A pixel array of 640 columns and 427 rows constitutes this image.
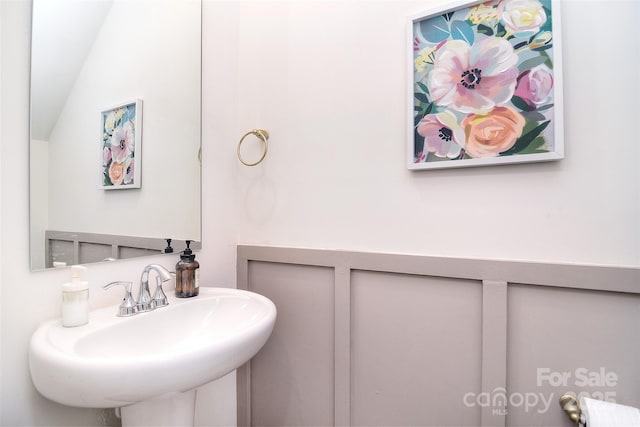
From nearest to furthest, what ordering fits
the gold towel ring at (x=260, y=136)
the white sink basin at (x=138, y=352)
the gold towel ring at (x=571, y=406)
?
1. the white sink basin at (x=138, y=352)
2. the gold towel ring at (x=571, y=406)
3. the gold towel ring at (x=260, y=136)

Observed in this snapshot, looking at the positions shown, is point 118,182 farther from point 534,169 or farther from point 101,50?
point 534,169

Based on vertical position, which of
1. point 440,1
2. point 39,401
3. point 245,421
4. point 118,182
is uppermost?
point 440,1

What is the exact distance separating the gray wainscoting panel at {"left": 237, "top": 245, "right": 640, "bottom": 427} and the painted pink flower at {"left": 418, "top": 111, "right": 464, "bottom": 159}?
35cm

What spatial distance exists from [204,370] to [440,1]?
1.25 metres

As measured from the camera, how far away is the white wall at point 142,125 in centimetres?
90

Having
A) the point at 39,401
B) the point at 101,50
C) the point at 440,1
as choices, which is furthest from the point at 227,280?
the point at 440,1

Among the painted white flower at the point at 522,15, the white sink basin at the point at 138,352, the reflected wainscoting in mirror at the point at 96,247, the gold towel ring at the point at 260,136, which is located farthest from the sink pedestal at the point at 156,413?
the painted white flower at the point at 522,15

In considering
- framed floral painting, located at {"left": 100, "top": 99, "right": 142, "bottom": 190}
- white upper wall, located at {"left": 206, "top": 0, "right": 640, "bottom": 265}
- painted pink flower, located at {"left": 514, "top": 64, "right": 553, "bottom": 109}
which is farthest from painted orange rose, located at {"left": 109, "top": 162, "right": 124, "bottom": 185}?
painted pink flower, located at {"left": 514, "top": 64, "right": 553, "bottom": 109}

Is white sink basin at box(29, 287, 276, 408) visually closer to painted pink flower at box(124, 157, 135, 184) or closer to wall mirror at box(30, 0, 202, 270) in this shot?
wall mirror at box(30, 0, 202, 270)

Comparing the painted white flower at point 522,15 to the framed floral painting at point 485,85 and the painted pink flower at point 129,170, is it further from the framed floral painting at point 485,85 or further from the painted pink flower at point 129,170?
the painted pink flower at point 129,170

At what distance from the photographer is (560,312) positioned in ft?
2.85

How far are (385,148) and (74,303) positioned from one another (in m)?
1.01

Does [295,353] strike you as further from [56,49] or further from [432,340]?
[56,49]

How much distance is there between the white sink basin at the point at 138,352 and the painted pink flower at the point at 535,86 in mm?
961
